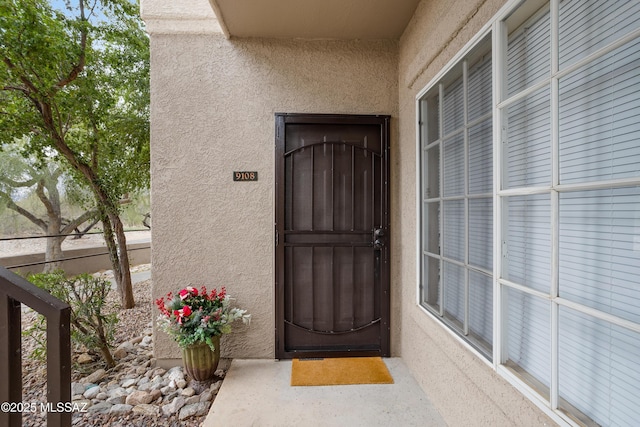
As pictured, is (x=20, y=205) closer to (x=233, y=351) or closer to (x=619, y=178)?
(x=233, y=351)

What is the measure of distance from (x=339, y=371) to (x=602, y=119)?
233cm

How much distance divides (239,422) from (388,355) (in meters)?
1.38

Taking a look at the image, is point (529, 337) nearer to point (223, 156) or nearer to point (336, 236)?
point (336, 236)

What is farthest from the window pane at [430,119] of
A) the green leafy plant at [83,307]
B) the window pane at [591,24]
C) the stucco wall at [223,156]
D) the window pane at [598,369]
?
the green leafy plant at [83,307]

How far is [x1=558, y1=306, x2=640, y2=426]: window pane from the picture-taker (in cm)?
86

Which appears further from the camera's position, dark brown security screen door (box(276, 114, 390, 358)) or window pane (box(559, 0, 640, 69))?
dark brown security screen door (box(276, 114, 390, 358))

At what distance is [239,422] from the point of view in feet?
6.16

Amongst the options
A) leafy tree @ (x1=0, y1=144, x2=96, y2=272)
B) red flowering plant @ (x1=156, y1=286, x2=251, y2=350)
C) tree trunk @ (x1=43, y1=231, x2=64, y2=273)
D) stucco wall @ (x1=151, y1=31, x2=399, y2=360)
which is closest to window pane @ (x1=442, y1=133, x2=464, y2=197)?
stucco wall @ (x1=151, y1=31, x2=399, y2=360)

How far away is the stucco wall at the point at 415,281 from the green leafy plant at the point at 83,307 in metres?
2.83

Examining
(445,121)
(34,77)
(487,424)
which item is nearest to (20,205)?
(34,77)

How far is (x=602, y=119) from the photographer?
0.94 meters

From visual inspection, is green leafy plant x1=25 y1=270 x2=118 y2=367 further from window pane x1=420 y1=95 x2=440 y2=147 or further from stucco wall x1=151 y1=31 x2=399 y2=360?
window pane x1=420 y1=95 x2=440 y2=147

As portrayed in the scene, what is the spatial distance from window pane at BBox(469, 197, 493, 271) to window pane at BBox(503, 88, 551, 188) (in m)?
0.22

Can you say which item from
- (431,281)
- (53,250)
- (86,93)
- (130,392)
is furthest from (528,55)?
(53,250)
